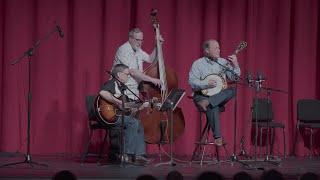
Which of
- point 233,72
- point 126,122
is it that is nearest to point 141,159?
point 126,122

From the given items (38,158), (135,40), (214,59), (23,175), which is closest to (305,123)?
(214,59)

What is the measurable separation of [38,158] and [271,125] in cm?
329

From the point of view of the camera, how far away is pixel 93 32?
8.79 m

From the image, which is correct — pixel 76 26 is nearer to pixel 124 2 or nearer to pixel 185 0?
pixel 124 2

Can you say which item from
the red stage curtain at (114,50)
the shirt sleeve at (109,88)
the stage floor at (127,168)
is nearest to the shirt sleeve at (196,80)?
the stage floor at (127,168)

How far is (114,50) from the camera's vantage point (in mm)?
8844

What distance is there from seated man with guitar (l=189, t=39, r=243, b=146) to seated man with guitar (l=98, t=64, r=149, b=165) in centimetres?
88

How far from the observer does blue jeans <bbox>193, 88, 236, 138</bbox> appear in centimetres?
752

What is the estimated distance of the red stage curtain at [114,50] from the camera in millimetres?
8633

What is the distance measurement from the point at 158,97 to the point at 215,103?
76cm

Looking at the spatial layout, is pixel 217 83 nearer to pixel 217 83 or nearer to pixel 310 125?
pixel 217 83

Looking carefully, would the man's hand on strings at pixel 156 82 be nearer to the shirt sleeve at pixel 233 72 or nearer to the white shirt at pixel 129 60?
the white shirt at pixel 129 60

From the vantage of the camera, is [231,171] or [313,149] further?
[313,149]

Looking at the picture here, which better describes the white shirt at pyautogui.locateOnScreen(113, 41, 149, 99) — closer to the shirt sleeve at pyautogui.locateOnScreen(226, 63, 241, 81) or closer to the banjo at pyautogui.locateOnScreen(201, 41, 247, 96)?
the banjo at pyautogui.locateOnScreen(201, 41, 247, 96)
